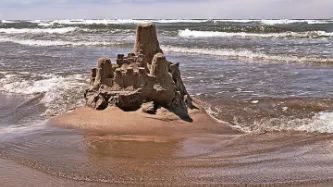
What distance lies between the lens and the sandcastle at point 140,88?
6230mm

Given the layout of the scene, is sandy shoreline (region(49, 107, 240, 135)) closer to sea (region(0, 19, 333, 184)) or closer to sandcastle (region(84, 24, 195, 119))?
sandcastle (region(84, 24, 195, 119))

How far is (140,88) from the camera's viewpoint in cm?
625

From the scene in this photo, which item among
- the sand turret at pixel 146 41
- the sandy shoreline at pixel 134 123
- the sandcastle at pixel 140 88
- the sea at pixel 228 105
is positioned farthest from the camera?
the sand turret at pixel 146 41

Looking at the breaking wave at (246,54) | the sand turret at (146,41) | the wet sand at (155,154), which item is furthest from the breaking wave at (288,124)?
the breaking wave at (246,54)

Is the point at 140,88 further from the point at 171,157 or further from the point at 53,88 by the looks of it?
the point at 53,88

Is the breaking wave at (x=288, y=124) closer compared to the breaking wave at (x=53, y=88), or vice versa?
the breaking wave at (x=288, y=124)

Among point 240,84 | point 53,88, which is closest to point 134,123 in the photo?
point 53,88

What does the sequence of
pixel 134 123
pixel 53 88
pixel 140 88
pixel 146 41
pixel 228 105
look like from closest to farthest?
pixel 134 123 → pixel 140 88 → pixel 146 41 → pixel 228 105 → pixel 53 88

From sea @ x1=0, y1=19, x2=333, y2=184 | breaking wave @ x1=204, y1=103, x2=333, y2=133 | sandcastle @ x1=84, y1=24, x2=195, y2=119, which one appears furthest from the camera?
sandcastle @ x1=84, y1=24, x2=195, y2=119

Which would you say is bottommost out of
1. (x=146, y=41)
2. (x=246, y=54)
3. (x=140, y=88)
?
(x=246, y=54)

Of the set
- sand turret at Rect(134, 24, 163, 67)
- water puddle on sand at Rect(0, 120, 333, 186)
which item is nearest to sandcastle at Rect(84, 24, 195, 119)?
sand turret at Rect(134, 24, 163, 67)

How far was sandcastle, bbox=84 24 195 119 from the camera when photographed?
6.23 m

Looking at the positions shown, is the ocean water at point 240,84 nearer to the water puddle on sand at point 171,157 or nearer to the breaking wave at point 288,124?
the breaking wave at point 288,124

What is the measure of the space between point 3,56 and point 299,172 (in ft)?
48.6
